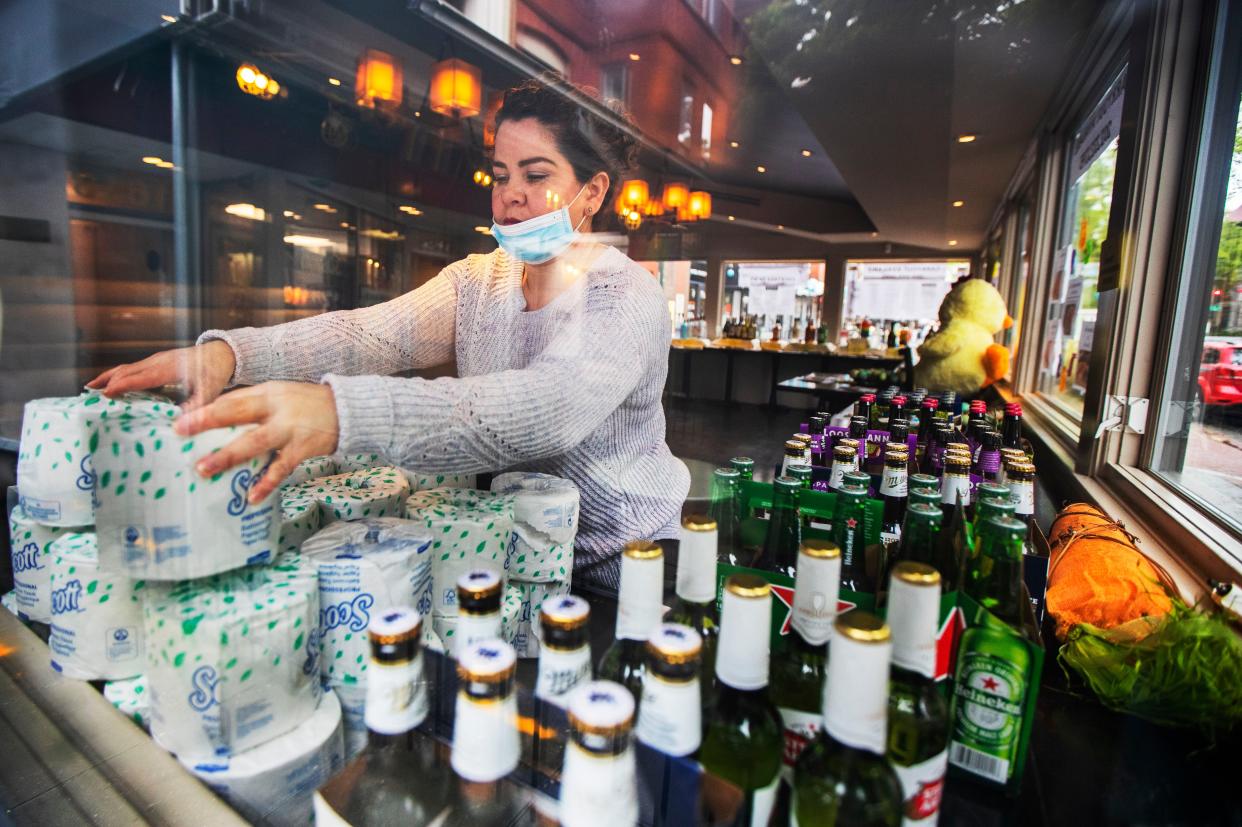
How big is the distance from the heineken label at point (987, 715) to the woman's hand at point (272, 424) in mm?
739

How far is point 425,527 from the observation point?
792 millimetres

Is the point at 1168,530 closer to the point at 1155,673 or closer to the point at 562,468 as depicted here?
the point at 1155,673

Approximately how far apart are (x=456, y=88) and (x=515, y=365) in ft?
2.33

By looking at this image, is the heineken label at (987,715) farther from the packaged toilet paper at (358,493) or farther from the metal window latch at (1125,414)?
the metal window latch at (1125,414)

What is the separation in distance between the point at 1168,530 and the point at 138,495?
197 cm

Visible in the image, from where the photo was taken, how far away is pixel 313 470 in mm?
1059

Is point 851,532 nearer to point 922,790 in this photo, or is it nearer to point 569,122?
point 922,790

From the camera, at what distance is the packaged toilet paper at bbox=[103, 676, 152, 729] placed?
28.9 inches

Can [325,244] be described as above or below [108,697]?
above

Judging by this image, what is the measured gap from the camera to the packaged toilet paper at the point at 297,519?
0.79 meters

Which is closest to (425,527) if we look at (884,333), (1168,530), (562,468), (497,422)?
(497,422)

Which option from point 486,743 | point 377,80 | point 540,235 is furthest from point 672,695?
point 377,80

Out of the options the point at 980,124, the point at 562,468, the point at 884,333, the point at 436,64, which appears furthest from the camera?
the point at 884,333

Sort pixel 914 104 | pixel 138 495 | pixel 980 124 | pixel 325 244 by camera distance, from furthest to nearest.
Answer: pixel 980 124, pixel 914 104, pixel 325 244, pixel 138 495
